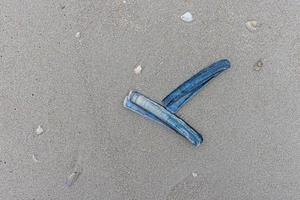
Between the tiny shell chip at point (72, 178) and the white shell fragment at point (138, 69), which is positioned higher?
the white shell fragment at point (138, 69)

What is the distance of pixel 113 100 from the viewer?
2.48 m

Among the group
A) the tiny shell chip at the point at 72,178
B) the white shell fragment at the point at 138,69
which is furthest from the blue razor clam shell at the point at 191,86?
the tiny shell chip at the point at 72,178

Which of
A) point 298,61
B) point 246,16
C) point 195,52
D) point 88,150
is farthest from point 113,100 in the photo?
point 298,61

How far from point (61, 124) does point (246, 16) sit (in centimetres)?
114

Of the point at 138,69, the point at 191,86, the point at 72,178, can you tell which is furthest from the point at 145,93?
the point at 72,178

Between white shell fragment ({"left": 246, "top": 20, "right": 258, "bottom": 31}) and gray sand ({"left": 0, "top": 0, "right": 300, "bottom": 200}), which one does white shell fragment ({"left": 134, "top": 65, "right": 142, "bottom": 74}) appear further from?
white shell fragment ({"left": 246, "top": 20, "right": 258, "bottom": 31})

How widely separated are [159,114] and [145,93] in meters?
0.14

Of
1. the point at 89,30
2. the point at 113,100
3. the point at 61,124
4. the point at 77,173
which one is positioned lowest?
the point at 77,173

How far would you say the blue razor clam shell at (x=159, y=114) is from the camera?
2418 mm

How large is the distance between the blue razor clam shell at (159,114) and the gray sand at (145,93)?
0.04 metres

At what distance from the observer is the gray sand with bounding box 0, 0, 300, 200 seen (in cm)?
244

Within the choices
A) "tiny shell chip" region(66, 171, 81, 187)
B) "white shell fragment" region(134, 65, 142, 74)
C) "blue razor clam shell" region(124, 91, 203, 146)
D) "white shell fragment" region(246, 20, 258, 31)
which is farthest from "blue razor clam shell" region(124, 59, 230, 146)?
"tiny shell chip" region(66, 171, 81, 187)

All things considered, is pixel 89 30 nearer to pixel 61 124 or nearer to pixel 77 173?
pixel 61 124

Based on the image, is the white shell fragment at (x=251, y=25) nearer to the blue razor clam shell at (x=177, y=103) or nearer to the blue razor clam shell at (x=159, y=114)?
the blue razor clam shell at (x=177, y=103)
